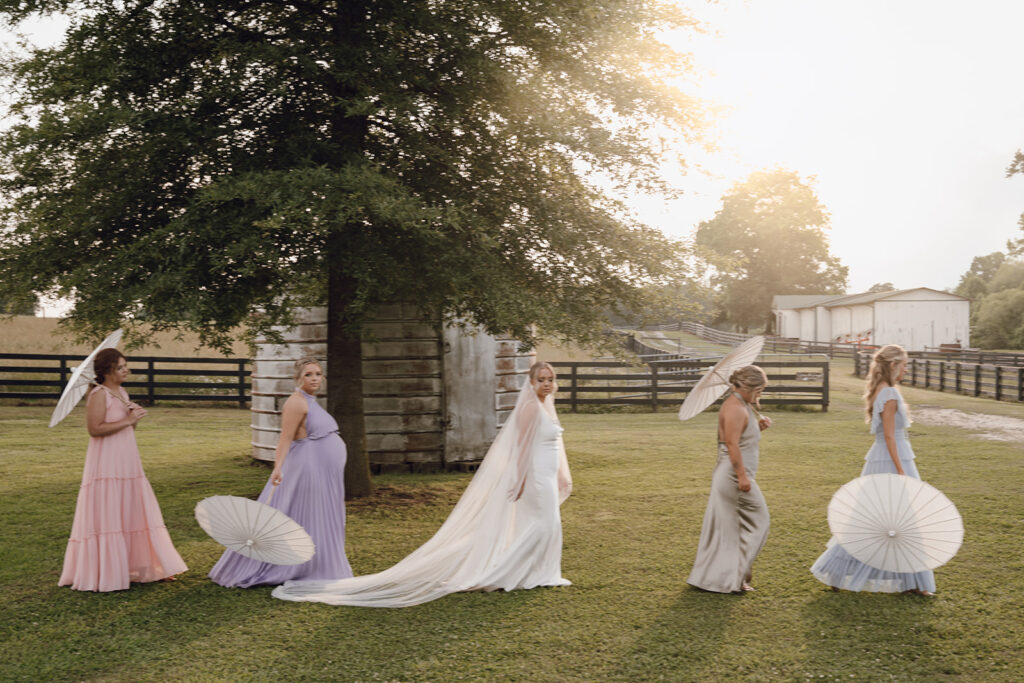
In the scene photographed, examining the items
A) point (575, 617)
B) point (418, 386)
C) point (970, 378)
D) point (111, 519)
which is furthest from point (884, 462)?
point (970, 378)

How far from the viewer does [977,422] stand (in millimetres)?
18531

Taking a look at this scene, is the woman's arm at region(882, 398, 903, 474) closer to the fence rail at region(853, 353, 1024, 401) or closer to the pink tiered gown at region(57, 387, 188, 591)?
the pink tiered gown at region(57, 387, 188, 591)

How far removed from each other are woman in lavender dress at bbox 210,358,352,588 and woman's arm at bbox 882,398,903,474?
416 cm

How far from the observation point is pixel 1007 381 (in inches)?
965

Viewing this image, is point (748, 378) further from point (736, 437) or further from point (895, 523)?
point (895, 523)

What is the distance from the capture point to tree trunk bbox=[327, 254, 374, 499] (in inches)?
415

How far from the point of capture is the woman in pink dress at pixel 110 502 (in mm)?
6652

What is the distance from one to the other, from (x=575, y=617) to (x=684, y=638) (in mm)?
809

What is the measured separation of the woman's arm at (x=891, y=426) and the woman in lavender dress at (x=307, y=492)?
4159 millimetres

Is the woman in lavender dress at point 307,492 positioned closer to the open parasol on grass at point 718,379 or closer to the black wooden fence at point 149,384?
the open parasol on grass at point 718,379

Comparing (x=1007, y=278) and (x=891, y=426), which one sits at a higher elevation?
(x=1007, y=278)

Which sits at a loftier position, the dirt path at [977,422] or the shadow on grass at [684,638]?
the dirt path at [977,422]

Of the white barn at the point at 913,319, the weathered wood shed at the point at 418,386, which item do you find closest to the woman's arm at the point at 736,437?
the weathered wood shed at the point at 418,386

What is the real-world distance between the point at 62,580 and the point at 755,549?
17.5 feet
